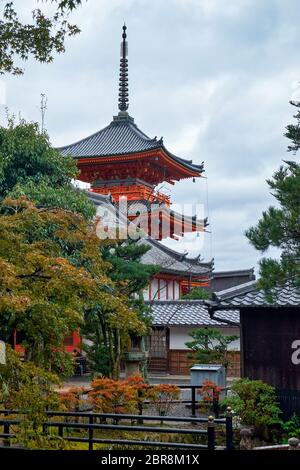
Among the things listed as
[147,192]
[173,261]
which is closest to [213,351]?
[173,261]

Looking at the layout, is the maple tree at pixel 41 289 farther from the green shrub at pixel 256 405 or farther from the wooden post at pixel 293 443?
the green shrub at pixel 256 405

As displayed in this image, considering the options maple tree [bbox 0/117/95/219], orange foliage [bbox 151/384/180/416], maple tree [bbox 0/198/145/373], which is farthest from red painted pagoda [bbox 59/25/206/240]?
maple tree [bbox 0/198/145/373]

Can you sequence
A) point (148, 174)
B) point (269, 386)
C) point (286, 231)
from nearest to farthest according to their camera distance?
point (286, 231) → point (269, 386) → point (148, 174)

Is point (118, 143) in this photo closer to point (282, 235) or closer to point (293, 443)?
point (282, 235)

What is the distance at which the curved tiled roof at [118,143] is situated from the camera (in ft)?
131

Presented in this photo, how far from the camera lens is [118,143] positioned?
42406mm

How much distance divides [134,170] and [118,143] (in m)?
2.77

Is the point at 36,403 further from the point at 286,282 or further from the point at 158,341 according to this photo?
the point at 158,341

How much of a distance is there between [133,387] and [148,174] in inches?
1163

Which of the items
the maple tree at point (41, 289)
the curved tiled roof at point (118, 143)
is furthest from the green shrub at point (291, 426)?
the curved tiled roof at point (118, 143)

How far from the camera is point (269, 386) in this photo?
13.0 m

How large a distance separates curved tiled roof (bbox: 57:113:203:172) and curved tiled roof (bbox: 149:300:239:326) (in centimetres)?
1307

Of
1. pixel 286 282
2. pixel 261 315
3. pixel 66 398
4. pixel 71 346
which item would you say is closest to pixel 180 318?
pixel 71 346

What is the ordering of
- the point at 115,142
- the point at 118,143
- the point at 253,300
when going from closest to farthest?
the point at 253,300 → the point at 118,143 → the point at 115,142
